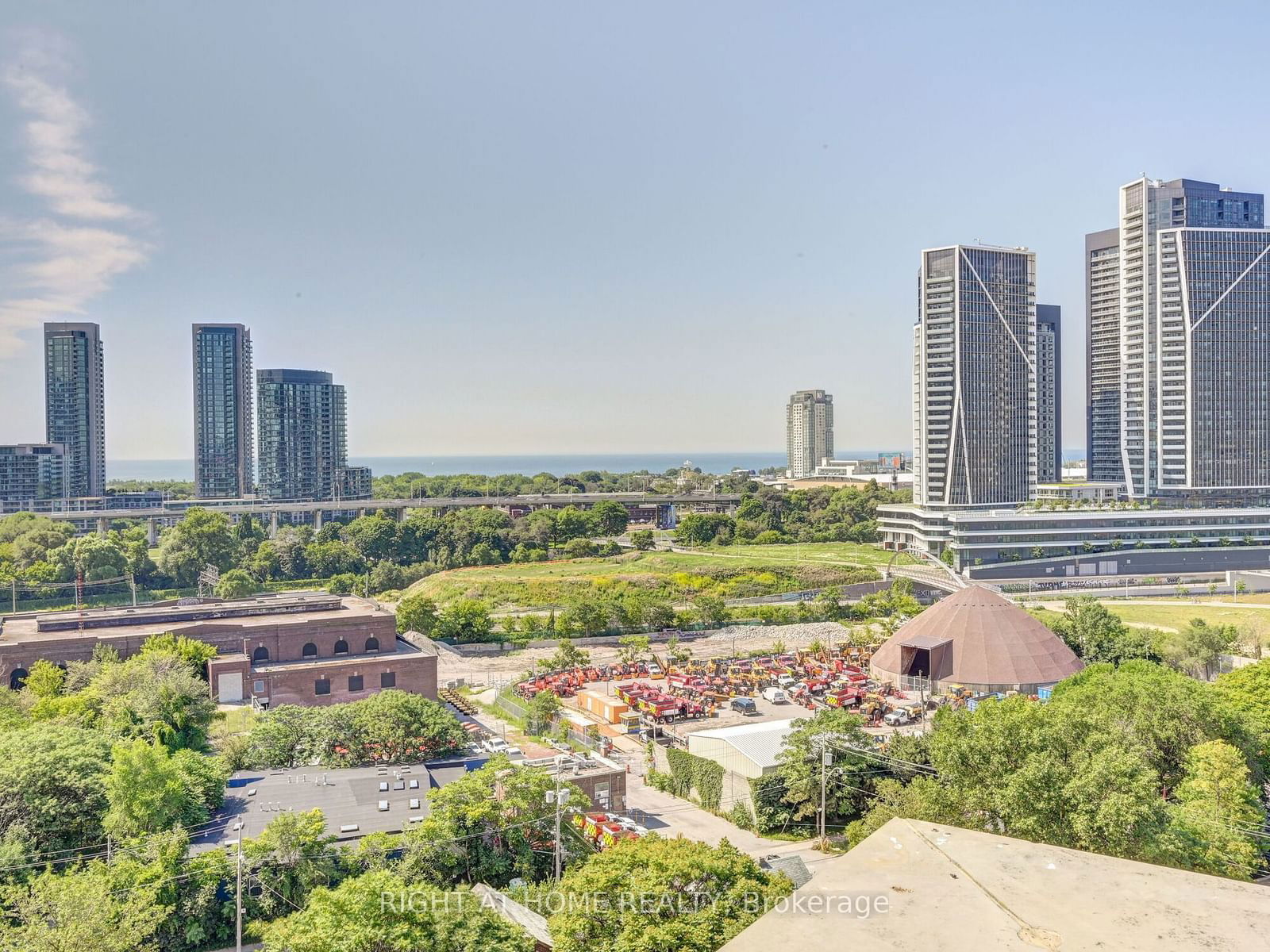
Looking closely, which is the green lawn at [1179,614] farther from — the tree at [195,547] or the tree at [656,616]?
the tree at [195,547]

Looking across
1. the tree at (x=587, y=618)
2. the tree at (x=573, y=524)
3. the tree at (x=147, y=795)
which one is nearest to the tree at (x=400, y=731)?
the tree at (x=147, y=795)

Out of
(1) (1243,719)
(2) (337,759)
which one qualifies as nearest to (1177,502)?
(1) (1243,719)

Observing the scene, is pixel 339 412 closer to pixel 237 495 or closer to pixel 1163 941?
pixel 237 495

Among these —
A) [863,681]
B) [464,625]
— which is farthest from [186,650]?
[863,681]

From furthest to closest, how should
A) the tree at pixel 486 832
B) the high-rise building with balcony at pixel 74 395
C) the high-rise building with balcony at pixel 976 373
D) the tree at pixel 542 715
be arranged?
the high-rise building with balcony at pixel 74 395
the high-rise building with balcony at pixel 976 373
the tree at pixel 542 715
the tree at pixel 486 832

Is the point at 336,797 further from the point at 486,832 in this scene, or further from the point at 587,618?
the point at 587,618

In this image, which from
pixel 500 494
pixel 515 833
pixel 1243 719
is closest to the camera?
pixel 515 833

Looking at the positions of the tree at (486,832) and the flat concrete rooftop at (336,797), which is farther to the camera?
the flat concrete rooftop at (336,797)
